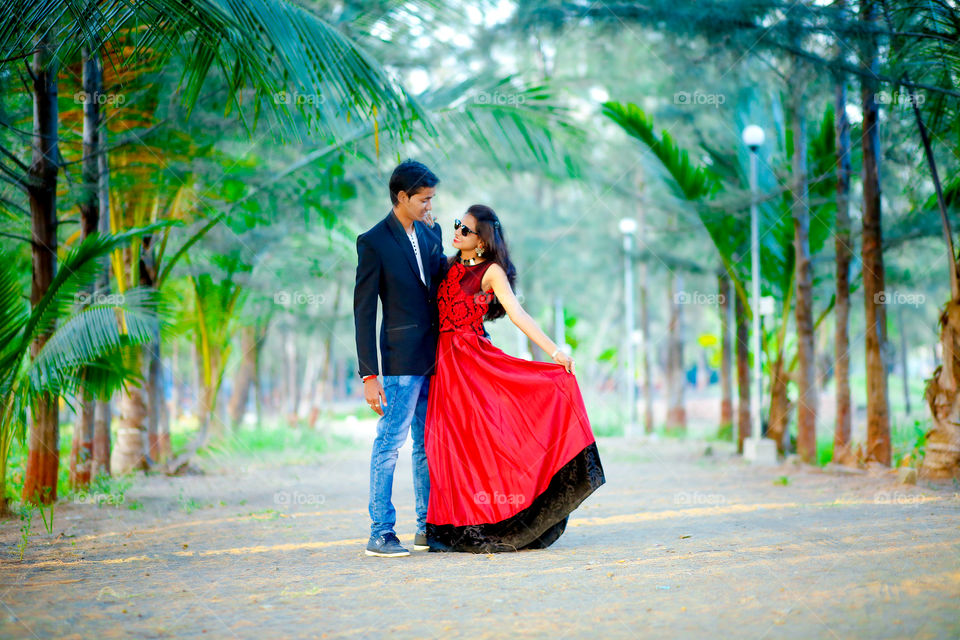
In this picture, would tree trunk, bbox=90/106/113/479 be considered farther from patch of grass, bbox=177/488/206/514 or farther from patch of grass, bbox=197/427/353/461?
patch of grass, bbox=197/427/353/461

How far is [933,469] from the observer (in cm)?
762

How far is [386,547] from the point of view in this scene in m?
4.82

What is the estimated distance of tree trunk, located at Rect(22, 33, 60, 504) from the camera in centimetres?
660

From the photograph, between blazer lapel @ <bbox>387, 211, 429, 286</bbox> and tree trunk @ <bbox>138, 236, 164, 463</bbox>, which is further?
tree trunk @ <bbox>138, 236, 164, 463</bbox>

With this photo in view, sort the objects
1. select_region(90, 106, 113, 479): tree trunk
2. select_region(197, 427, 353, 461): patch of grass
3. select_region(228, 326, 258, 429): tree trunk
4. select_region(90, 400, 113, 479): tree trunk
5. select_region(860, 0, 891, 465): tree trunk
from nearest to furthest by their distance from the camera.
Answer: select_region(90, 106, 113, 479): tree trunk < select_region(860, 0, 891, 465): tree trunk < select_region(90, 400, 113, 479): tree trunk < select_region(197, 427, 353, 461): patch of grass < select_region(228, 326, 258, 429): tree trunk

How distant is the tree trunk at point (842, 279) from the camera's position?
9180mm

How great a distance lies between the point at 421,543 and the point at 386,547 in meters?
0.30

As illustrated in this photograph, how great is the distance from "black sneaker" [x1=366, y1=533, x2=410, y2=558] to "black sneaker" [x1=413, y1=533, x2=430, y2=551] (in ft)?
0.60

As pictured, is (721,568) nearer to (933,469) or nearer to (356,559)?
(356,559)

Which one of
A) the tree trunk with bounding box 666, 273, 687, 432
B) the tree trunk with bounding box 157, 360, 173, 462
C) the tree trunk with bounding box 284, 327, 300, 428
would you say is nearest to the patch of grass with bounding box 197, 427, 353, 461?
the tree trunk with bounding box 157, 360, 173, 462

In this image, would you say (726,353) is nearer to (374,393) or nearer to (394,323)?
(394,323)

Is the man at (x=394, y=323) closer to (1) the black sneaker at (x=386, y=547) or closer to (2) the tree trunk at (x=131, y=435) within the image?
(1) the black sneaker at (x=386, y=547)

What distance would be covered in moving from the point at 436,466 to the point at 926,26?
5.35 meters

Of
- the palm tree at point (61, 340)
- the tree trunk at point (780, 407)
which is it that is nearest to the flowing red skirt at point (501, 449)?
the palm tree at point (61, 340)
